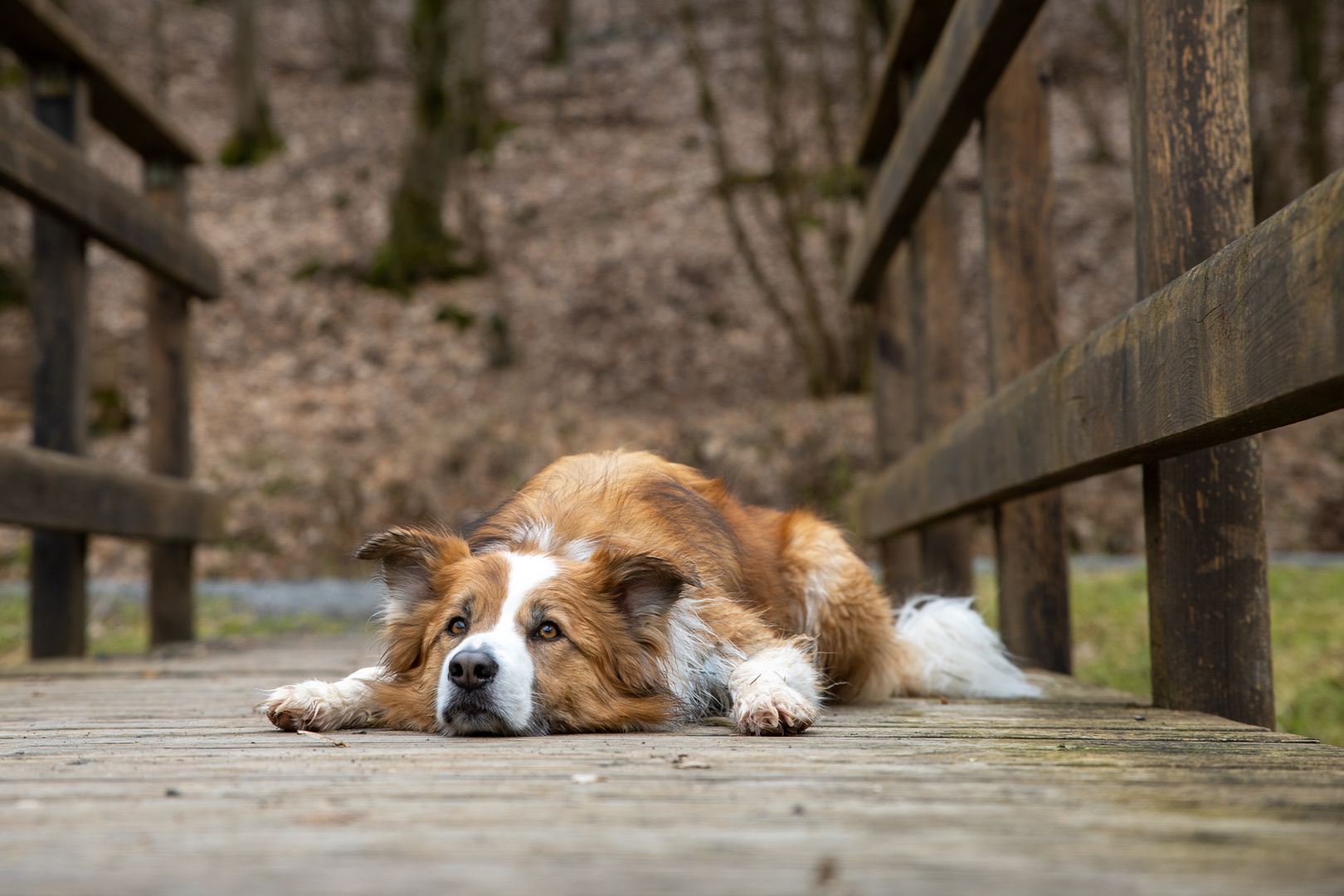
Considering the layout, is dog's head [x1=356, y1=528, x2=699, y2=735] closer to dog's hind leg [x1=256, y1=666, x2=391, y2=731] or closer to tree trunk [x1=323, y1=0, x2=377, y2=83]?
dog's hind leg [x1=256, y1=666, x2=391, y2=731]

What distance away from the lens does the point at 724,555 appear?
3.60m

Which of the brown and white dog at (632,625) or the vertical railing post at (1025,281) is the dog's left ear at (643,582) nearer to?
the brown and white dog at (632,625)

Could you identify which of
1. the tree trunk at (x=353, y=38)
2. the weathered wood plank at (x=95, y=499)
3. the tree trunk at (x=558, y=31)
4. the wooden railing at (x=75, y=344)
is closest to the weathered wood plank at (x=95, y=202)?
the wooden railing at (x=75, y=344)

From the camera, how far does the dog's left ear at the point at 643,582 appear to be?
308 centimetres

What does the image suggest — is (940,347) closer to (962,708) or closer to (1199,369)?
(962,708)

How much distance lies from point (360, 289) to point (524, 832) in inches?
550

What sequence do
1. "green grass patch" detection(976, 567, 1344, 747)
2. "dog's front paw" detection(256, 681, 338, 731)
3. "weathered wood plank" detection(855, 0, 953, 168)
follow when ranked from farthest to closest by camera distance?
"green grass patch" detection(976, 567, 1344, 747), "weathered wood plank" detection(855, 0, 953, 168), "dog's front paw" detection(256, 681, 338, 731)

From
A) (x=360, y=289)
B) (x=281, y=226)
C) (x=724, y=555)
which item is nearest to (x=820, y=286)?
(x=360, y=289)

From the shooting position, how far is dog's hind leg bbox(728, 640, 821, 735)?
8.71ft

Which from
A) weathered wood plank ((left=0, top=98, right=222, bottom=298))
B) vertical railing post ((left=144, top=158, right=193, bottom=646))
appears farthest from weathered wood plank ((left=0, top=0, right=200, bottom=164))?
vertical railing post ((left=144, top=158, right=193, bottom=646))

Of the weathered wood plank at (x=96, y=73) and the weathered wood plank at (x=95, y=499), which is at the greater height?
the weathered wood plank at (x=96, y=73)

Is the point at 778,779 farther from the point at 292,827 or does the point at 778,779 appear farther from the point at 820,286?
the point at 820,286

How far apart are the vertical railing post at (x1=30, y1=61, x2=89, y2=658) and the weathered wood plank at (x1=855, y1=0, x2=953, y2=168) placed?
3.78 m

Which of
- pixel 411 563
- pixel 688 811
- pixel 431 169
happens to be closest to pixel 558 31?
pixel 431 169
